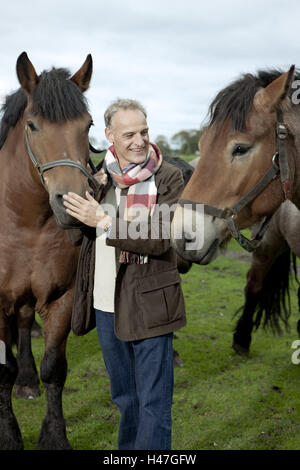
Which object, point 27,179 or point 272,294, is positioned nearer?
point 27,179

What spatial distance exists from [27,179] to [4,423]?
172cm

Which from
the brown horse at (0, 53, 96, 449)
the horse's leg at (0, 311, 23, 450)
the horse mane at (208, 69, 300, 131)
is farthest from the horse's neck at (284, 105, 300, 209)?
the horse's leg at (0, 311, 23, 450)

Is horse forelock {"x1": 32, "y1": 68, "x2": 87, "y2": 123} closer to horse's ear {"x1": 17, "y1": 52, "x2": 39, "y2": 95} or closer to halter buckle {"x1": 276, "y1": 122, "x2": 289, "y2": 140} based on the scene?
horse's ear {"x1": 17, "y1": 52, "x2": 39, "y2": 95}

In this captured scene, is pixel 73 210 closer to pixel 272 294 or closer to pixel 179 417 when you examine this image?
pixel 179 417

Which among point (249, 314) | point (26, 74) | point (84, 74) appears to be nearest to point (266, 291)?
point (249, 314)

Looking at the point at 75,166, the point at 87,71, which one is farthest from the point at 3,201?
the point at 87,71

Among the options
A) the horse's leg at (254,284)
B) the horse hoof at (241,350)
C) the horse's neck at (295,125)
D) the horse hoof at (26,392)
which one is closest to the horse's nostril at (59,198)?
the horse's neck at (295,125)

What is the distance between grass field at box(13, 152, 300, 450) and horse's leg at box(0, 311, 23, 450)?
22 cm

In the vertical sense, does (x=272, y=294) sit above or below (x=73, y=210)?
below

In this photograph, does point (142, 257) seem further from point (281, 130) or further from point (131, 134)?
point (281, 130)

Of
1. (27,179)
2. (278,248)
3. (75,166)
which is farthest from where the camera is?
(278,248)

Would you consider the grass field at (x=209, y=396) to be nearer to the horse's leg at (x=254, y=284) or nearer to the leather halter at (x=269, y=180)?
the horse's leg at (x=254, y=284)

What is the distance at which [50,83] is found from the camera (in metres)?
2.71

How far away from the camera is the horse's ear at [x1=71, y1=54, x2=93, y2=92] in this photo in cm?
299
